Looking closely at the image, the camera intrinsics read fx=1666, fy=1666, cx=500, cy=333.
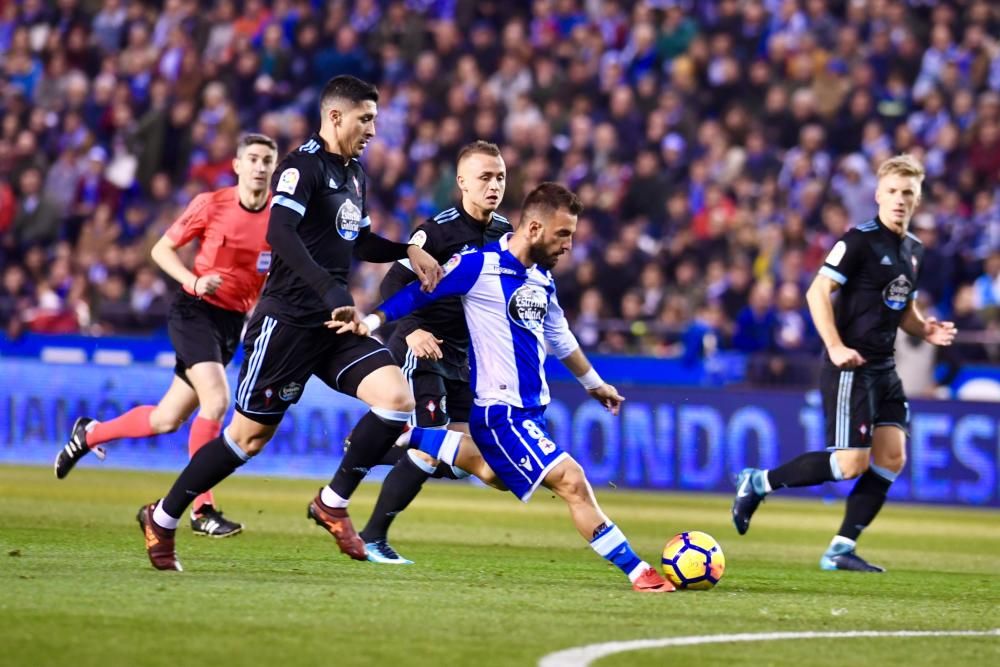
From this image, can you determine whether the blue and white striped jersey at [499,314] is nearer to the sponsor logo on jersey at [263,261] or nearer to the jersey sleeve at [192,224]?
the sponsor logo on jersey at [263,261]

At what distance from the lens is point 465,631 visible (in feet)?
20.1

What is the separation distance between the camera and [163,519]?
25.8 feet

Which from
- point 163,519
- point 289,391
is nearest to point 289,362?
point 289,391

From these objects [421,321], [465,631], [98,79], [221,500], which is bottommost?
[221,500]

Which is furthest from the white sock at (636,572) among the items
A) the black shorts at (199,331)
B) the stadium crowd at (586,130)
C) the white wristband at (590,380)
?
the stadium crowd at (586,130)

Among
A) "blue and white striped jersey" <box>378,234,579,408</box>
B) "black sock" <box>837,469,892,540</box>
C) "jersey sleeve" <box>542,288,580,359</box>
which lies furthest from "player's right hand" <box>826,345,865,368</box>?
"blue and white striped jersey" <box>378,234,579,408</box>

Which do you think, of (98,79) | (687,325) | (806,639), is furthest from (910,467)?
(98,79)

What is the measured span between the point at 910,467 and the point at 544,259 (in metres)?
9.37

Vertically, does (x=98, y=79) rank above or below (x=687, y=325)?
above

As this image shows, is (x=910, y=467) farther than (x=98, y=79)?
No

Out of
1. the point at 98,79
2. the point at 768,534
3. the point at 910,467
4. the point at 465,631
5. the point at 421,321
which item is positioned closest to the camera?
the point at 465,631

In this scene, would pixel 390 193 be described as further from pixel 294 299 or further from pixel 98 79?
pixel 294 299

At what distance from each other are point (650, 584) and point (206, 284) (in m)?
3.57

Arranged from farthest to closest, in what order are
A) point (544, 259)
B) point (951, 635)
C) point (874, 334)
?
point (874, 334), point (544, 259), point (951, 635)
